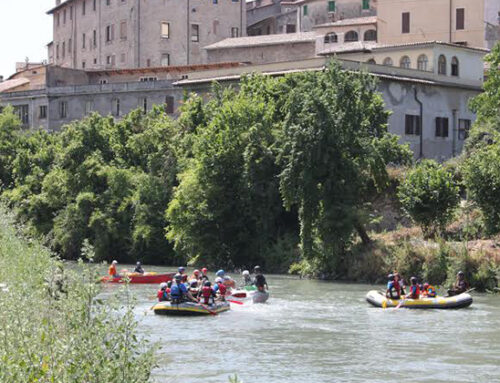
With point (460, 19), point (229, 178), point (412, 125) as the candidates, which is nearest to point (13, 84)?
point (460, 19)

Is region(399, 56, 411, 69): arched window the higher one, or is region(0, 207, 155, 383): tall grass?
region(399, 56, 411, 69): arched window

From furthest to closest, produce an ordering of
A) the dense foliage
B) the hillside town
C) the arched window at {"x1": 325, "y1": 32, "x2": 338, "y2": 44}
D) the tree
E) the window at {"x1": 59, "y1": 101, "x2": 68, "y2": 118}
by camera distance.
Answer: the window at {"x1": 59, "y1": 101, "x2": 68, "y2": 118} → the arched window at {"x1": 325, "y1": 32, "x2": 338, "y2": 44} → the hillside town → the dense foliage → the tree

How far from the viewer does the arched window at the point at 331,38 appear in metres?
73.8

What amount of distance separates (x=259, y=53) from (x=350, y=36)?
7.39m

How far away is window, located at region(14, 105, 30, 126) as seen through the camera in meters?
79.7

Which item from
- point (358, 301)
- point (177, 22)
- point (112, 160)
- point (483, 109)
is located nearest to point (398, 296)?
point (358, 301)

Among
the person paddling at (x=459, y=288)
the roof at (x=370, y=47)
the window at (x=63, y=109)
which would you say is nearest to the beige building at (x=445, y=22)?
the roof at (x=370, y=47)

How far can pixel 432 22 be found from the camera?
223 ft

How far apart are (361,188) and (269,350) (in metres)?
19.6

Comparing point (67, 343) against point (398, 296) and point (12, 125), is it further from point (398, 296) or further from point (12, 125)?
point (12, 125)

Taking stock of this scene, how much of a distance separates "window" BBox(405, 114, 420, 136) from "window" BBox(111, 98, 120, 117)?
2523 centimetres

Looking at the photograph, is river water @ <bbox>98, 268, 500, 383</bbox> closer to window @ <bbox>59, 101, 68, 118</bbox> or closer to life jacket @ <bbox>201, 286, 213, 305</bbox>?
life jacket @ <bbox>201, 286, 213, 305</bbox>

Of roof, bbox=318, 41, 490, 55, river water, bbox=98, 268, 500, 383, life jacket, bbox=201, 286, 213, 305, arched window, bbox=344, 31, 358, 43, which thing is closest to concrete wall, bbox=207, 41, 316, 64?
arched window, bbox=344, 31, 358, 43

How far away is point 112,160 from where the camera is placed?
58.8 metres
